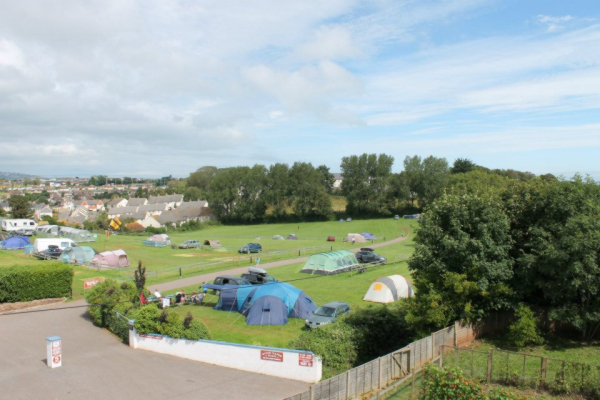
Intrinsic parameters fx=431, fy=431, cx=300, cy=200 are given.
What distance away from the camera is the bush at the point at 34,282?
24.6m

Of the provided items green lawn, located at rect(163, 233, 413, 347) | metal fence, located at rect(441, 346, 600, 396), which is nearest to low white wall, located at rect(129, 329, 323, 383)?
green lawn, located at rect(163, 233, 413, 347)

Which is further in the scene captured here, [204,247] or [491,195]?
[204,247]

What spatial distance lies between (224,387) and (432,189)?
259ft

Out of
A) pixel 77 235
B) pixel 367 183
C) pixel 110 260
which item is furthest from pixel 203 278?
pixel 367 183

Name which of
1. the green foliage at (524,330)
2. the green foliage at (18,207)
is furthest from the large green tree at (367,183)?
the green foliage at (524,330)

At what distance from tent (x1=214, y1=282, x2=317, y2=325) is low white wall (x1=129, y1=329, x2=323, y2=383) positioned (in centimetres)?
425

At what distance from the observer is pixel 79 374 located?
1544 centimetres

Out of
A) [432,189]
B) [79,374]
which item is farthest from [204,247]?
[432,189]

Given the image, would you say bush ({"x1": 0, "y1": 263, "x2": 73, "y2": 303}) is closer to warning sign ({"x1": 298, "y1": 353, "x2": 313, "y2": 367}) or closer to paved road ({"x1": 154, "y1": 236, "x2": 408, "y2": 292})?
paved road ({"x1": 154, "y1": 236, "x2": 408, "y2": 292})

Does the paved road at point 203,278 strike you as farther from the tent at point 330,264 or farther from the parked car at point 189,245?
the parked car at point 189,245

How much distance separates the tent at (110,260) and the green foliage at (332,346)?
88.1 ft

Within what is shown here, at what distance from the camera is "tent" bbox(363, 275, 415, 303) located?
980 inches

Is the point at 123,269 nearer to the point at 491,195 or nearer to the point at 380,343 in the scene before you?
the point at 380,343

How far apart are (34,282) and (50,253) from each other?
758 inches
